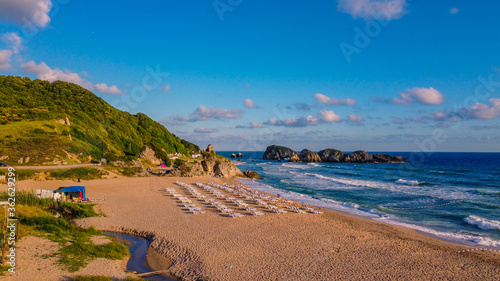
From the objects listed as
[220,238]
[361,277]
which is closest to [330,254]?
[361,277]

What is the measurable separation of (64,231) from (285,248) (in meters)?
10.5

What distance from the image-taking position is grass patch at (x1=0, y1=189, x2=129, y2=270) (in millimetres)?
10905

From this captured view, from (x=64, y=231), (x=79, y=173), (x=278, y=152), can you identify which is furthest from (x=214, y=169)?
(x=278, y=152)

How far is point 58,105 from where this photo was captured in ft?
163

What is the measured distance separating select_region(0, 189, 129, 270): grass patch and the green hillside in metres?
17.0

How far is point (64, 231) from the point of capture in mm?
13281

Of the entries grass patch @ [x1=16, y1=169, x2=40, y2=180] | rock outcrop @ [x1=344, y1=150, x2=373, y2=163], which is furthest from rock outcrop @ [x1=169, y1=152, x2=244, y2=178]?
rock outcrop @ [x1=344, y1=150, x2=373, y2=163]

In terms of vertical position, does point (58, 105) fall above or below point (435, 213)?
above

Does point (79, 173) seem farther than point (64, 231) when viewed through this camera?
Yes

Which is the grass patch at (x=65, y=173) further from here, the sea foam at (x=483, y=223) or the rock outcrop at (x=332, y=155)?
the rock outcrop at (x=332, y=155)

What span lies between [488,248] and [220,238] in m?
13.7

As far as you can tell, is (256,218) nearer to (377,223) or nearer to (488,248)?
(377,223)

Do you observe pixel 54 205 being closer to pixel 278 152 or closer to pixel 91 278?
pixel 91 278

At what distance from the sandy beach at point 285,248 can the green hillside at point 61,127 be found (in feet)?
59.0
